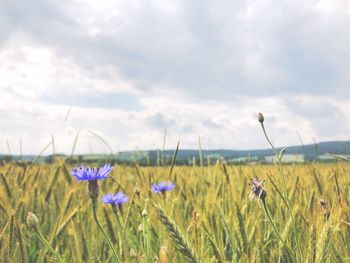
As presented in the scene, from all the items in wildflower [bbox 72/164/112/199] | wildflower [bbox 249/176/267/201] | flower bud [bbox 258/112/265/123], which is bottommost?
wildflower [bbox 249/176/267/201]

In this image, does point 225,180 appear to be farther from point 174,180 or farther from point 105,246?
point 105,246

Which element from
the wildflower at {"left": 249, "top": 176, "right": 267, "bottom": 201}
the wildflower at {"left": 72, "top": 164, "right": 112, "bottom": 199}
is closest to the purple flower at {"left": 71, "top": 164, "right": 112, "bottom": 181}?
the wildflower at {"left": 72, "top": 164, "right": 112, "bottom": 199}

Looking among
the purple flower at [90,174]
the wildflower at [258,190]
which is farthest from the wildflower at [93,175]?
the wildflower at [258,190]

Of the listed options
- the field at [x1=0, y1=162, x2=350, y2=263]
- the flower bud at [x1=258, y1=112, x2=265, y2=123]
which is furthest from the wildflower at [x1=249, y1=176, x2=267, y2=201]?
the flower bud at [x1=258, y1=112, x2=265, y2=123]

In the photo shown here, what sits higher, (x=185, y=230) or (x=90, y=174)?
(x=90, y=174)

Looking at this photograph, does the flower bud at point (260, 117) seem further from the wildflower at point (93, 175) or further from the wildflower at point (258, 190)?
the wildflower at point (93, 175)

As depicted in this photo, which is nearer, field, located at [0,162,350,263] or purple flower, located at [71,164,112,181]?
field, located at [0,162,350,263]

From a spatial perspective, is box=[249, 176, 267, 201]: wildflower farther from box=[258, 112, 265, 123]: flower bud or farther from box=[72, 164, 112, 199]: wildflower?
box=[72, 164, 112, 199]: wildflower

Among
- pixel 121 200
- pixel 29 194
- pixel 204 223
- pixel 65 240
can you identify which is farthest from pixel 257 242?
pixel 29 194

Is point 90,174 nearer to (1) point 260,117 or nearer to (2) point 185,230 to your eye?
(2) point 185,230

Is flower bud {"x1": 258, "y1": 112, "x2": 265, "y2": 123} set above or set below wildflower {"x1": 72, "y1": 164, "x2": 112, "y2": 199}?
above

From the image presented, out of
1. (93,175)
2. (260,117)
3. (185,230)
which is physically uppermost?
(260,117)

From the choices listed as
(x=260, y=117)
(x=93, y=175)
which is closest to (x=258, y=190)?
(x=260, y=117)

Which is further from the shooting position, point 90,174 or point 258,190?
point 90,174
